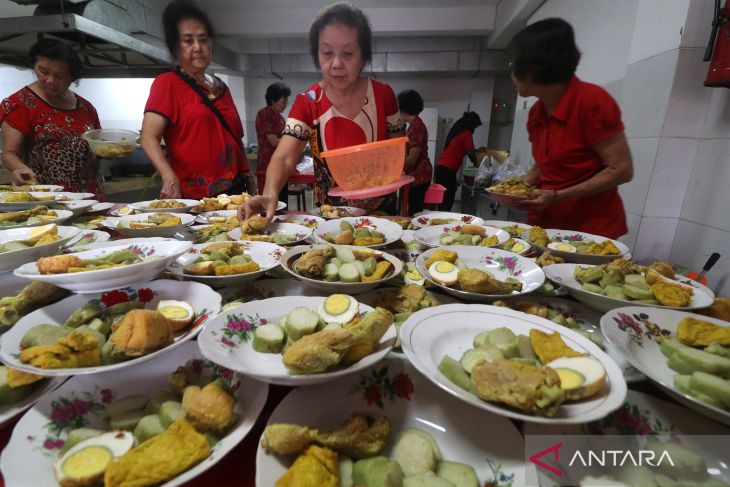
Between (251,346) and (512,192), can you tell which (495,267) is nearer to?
(512,192)

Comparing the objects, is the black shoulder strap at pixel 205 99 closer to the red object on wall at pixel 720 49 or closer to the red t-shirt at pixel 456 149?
the red object on wall at pixel 720 49

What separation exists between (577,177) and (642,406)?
5.84ft

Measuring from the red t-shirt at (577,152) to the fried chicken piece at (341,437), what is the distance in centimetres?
207

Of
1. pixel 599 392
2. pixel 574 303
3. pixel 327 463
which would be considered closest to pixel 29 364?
pixel 327 463

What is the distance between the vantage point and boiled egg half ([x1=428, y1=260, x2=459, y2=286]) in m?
1.18

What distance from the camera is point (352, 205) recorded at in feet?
8.54

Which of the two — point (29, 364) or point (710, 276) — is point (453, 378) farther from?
point (710, 276)

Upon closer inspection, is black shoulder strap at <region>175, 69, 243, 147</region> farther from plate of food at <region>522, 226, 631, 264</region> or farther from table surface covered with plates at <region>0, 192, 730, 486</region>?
plate of food at <region>522, 226, 631, 264</region>

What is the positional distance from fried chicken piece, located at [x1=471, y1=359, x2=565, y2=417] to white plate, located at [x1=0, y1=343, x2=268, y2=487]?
1.46 ft

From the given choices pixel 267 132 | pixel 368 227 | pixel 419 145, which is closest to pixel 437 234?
pixel 368 227

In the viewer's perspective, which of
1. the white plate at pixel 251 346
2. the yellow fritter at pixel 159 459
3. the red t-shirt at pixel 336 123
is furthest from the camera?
the red t-shirt at pixel 336 123

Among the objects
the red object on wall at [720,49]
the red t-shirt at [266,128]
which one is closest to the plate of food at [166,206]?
the red object on wall at [720,49]

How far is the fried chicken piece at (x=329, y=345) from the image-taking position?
0.68 meters

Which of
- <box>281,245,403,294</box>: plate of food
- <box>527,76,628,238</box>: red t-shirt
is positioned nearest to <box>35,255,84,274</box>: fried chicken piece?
<box>281,245,403,294</box>: plate of food
